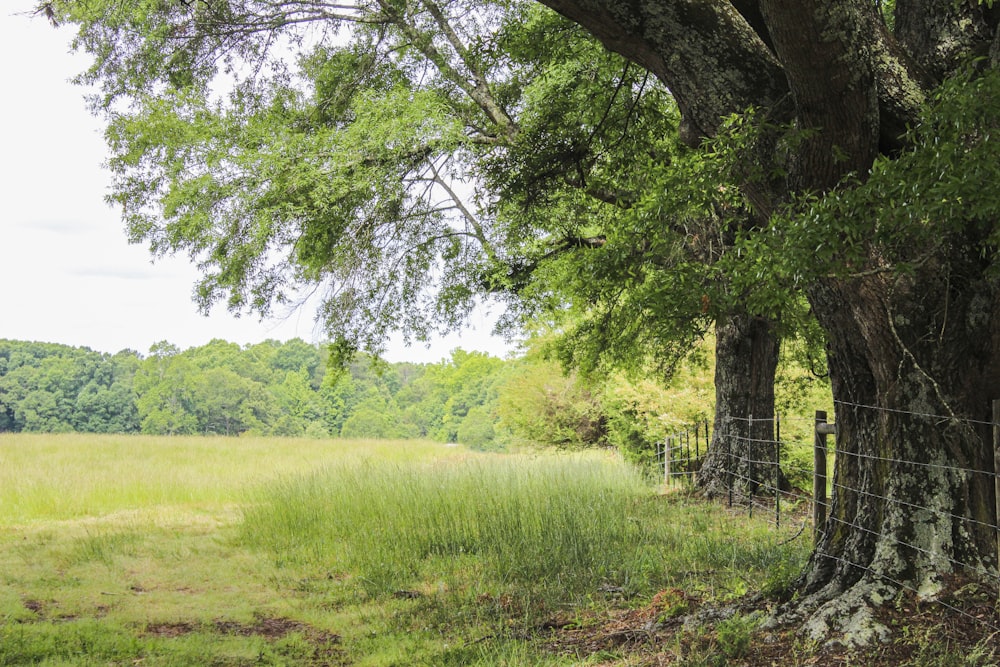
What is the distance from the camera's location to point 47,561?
959 centimetres

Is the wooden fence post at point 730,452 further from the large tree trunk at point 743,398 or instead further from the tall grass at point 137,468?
the tall grass at point 137,468

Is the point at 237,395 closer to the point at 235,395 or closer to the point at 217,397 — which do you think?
the point at 235,395

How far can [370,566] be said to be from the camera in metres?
8.48

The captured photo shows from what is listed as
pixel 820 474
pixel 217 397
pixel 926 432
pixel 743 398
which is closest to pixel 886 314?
pixel 926 432

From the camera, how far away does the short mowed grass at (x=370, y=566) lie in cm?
607

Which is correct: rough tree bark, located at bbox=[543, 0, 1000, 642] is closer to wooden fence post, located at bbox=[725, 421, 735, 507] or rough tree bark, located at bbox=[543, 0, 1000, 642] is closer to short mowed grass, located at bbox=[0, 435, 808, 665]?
short mowed grass, located at bbox=[0, 435, 808, 665]

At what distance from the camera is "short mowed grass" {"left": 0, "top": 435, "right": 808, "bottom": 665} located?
19.9 ft

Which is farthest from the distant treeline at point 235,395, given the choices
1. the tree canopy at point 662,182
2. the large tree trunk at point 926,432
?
the large tree trunk at point 926,432

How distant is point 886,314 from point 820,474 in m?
2.63

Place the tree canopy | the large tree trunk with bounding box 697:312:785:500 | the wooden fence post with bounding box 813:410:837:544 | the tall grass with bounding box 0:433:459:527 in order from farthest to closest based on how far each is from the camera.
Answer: the tall grass with bounding box 0:433:459:527
the large tree trunk with bounding box 697:312:785:500
the wooden fence post with bounding box 813:410:837:544
the tree canopy

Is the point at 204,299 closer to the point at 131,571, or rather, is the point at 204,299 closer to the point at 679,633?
the point at 131,571

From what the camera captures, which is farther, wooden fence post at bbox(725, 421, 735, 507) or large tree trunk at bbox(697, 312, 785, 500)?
wooden fence post at bbox(725, 421, 735, 507)

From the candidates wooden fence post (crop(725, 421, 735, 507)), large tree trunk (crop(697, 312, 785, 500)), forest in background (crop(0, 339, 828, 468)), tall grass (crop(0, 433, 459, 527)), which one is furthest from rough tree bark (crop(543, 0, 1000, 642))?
forest in background (crop(0, 339, 828, 468))

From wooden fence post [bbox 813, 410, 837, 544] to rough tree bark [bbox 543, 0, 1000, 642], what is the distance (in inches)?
52.2
